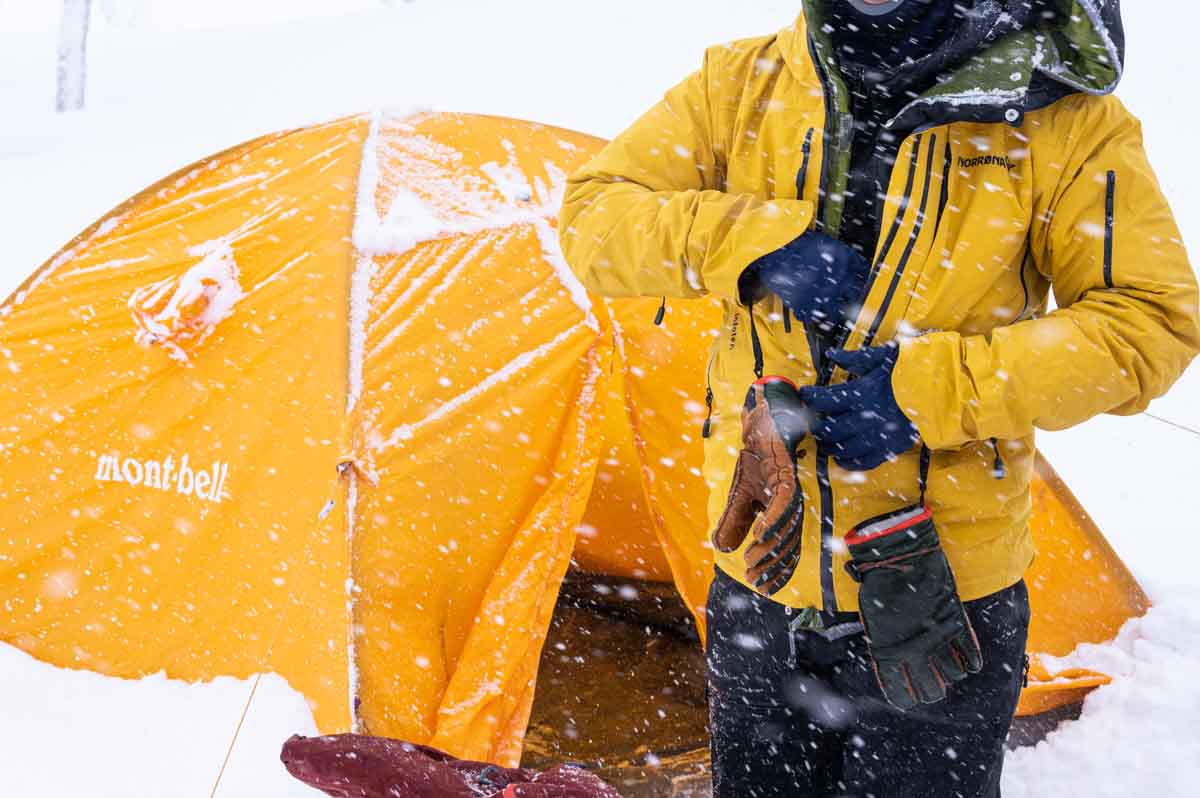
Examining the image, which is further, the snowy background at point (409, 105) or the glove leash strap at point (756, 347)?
the snowy background at point (409, 105)

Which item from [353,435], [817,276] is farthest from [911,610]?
[353,435]

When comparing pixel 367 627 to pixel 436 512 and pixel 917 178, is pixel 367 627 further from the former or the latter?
pixel 917 178

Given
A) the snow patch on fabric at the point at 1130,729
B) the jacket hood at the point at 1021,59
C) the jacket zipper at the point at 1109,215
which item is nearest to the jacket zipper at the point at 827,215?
the jacket hood at the point at 1021,59

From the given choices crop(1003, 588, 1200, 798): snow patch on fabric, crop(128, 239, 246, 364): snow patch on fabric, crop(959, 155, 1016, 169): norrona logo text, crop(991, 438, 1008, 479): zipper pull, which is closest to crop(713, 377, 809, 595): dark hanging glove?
crop(991, 438, 1008, 479): zipper pull

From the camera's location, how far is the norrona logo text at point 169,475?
8.23 feet

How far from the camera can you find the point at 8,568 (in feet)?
9.10

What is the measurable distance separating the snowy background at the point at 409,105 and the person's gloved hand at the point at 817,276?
168 centimetres

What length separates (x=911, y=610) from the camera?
1351 millimetres

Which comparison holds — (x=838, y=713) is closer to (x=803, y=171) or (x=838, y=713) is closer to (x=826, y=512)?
(x=826, y=512)

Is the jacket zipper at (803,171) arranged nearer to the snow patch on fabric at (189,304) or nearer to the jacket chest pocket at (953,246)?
the jacket chest pocket at (953,246)

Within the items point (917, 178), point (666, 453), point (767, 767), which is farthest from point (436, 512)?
point (917, 178)

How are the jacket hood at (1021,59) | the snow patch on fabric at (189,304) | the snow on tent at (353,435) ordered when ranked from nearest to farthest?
the jacket hood at (1021,59) < the snow on tent at (353,435) < the snow patch on fabric at (189,304)

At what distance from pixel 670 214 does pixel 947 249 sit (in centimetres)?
38

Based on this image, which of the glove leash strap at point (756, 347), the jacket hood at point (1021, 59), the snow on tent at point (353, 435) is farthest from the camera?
the snow on tent at point (353, 435)
